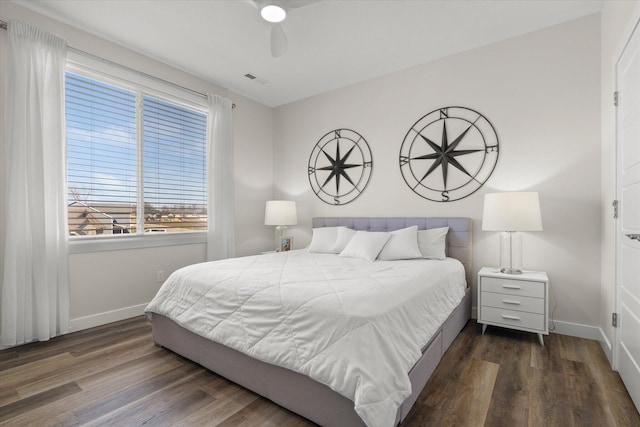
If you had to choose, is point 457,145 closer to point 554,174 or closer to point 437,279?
point 554,174

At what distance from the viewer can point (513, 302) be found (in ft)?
8.48

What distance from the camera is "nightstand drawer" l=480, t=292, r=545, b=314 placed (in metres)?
2.49

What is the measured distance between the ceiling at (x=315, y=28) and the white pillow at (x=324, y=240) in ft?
6.31

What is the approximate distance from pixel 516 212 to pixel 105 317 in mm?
3913

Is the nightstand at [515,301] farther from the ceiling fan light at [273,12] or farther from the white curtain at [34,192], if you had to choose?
the white curtain at [34,192]

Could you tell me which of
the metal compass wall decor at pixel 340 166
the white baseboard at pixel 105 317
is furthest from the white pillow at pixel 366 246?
the white baseboard at pixel 105 317

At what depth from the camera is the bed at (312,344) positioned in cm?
135

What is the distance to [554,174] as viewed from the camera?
2.78 meters

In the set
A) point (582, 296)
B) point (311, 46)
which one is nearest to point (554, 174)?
point (582, 296)

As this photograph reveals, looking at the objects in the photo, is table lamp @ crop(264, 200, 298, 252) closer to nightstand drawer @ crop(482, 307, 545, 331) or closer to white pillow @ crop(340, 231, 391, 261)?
white pillow @ crop(340, 231, 391, 261)

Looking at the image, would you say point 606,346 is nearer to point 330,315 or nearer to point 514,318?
point 514,318

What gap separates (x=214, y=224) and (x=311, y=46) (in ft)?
7.72

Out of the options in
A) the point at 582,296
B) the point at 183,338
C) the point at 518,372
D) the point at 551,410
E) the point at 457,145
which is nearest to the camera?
the point at 551,410

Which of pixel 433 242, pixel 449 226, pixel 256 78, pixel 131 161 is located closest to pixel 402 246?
pixel 433 242
